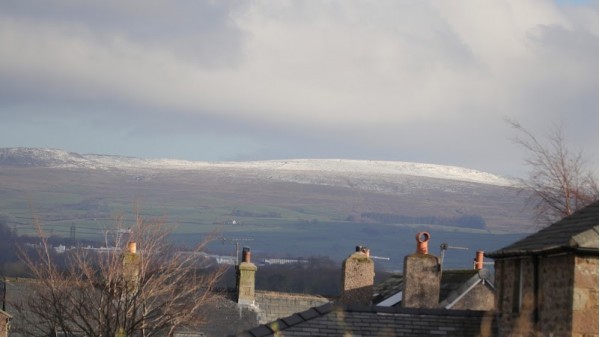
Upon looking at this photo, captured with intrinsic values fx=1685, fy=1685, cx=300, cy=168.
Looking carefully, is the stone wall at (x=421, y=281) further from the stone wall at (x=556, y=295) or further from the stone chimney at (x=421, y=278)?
the stone wall at (x=556, y=295)

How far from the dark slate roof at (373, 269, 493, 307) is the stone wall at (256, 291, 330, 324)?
416 cm

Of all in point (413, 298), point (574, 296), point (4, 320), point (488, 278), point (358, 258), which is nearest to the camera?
point (574, 296)

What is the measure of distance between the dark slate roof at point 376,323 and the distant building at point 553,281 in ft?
4.81

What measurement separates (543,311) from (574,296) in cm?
145

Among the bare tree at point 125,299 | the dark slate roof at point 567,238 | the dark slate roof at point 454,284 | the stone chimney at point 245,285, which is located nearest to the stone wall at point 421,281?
the dark slate roof at point 454,284

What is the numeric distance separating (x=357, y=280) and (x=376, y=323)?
2025 centimetres

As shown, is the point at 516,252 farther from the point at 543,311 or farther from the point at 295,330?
the point at 295,330

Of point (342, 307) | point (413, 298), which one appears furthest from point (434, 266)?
point (342, 307)

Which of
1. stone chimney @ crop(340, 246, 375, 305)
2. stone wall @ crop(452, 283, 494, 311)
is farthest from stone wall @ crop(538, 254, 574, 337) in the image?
stone chimney @ crop(340, 246, 375, 305)

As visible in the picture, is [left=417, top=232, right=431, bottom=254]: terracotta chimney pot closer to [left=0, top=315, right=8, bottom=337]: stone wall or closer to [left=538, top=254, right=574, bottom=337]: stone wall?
[left=538, top=254, right=574, bottom=337]: stone wall

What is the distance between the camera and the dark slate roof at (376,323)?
2997 cm

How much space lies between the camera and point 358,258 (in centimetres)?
5003

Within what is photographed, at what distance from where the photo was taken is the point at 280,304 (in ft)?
182

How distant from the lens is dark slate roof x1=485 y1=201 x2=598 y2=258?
24703 millimetres
